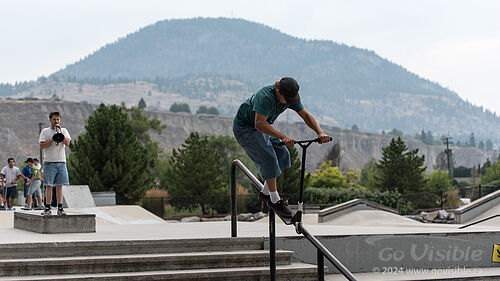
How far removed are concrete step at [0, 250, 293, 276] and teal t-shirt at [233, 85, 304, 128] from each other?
1.56m

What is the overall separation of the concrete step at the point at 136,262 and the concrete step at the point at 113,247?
150mm

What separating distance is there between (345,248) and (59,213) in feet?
13.8

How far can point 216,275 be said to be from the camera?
22.0ft

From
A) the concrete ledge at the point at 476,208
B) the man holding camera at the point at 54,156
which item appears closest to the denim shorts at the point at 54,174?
the man holding camera at the point at 54,156

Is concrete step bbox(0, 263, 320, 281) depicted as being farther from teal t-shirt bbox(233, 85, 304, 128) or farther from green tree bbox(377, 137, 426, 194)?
green tree bbox(377, 137, 426, 194)

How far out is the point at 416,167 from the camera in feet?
155

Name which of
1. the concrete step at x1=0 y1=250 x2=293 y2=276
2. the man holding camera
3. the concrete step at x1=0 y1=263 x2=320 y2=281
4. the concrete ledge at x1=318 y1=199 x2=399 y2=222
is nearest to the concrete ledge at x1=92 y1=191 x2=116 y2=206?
the concrete ledge at x1=318 y1=199 x2=399 y2=222

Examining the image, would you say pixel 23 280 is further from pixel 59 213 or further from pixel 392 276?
pixel 392 276

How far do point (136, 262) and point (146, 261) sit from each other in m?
0.11

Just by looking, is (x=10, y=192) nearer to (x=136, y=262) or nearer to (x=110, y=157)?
(x=136, y=262)

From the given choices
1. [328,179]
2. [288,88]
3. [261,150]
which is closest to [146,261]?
[261,150]

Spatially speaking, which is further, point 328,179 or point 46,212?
point 328,179

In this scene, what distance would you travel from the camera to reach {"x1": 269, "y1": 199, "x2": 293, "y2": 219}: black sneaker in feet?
21.6

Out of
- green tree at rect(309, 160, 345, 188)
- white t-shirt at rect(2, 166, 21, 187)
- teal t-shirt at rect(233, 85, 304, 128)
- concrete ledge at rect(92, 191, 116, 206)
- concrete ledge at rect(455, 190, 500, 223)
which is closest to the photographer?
teal t-shirt at rect(233, 85, 304, 128)
